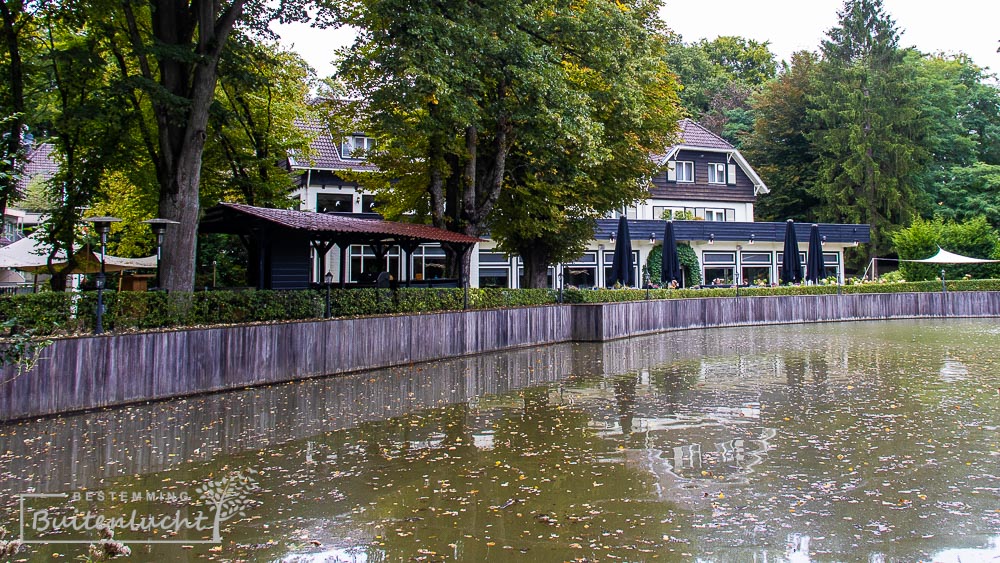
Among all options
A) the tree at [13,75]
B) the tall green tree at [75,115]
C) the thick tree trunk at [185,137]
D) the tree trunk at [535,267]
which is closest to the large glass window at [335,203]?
the tree trunk at [535,267]

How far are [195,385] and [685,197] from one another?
1319 inches

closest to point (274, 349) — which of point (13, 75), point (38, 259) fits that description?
point (13, 75)

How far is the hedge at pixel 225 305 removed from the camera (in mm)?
11342

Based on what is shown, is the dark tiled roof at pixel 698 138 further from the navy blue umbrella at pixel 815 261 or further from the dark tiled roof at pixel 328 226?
the dark tiled roof at pixel 328 226

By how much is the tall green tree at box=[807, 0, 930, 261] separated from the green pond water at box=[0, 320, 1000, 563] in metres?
39.1

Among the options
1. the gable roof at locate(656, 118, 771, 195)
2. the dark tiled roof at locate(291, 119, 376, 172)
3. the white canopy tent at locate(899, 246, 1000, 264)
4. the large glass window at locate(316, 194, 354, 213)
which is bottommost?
the white canopy tent at locate(899, 246, 1000, 264)

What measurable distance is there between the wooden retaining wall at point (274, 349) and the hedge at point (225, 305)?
0.57 metres

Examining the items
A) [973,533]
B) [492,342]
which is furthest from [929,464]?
[492,342]

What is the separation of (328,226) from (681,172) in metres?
28.9

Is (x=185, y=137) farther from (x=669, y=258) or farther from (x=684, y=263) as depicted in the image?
(x=684, y=263)

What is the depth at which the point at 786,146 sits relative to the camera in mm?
53656

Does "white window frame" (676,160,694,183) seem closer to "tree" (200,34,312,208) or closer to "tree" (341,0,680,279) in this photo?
"tree" (341,0,680,279)

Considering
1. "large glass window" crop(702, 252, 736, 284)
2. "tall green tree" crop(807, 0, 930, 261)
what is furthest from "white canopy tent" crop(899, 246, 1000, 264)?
"large glass window" crop(702, 252, 736, 284)

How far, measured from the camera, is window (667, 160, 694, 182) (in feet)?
Answer: 136
